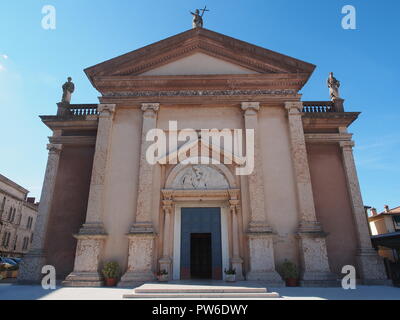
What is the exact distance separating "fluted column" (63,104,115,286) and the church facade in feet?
0.15

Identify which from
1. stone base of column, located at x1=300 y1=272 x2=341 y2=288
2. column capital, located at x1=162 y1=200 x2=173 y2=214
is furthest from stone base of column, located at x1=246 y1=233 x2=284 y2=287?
column capital, located at x1=162 y1=200 x2=173 y2=214

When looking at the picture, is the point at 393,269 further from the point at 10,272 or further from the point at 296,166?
the point at 10,272

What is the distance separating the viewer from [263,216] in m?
10.4

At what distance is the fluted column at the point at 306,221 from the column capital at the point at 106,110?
8.12 m

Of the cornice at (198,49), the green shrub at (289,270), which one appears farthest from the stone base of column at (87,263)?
the cornice at (198,49)

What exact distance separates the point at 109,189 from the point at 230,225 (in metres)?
5.38

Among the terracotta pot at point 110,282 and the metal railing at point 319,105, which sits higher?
the metal railing at point 319,105

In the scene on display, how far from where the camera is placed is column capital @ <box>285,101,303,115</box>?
11945 mm

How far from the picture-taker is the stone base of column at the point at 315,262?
9312 mm

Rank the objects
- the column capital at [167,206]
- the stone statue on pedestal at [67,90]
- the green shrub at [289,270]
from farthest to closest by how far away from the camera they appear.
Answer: the stone statue on pedestal at [67,90]
the column capital at [167,206]
the green shrub at [289,270]

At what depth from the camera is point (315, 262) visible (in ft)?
31.6

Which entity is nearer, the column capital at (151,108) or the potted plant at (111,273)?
the potted plant at (111,273)

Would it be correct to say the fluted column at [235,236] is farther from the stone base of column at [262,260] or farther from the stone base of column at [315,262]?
the stone base of column at [315,262]

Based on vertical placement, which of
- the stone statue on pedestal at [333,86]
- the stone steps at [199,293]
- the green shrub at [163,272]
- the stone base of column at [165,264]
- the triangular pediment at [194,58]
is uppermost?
the triangular pediment at [194,58]
